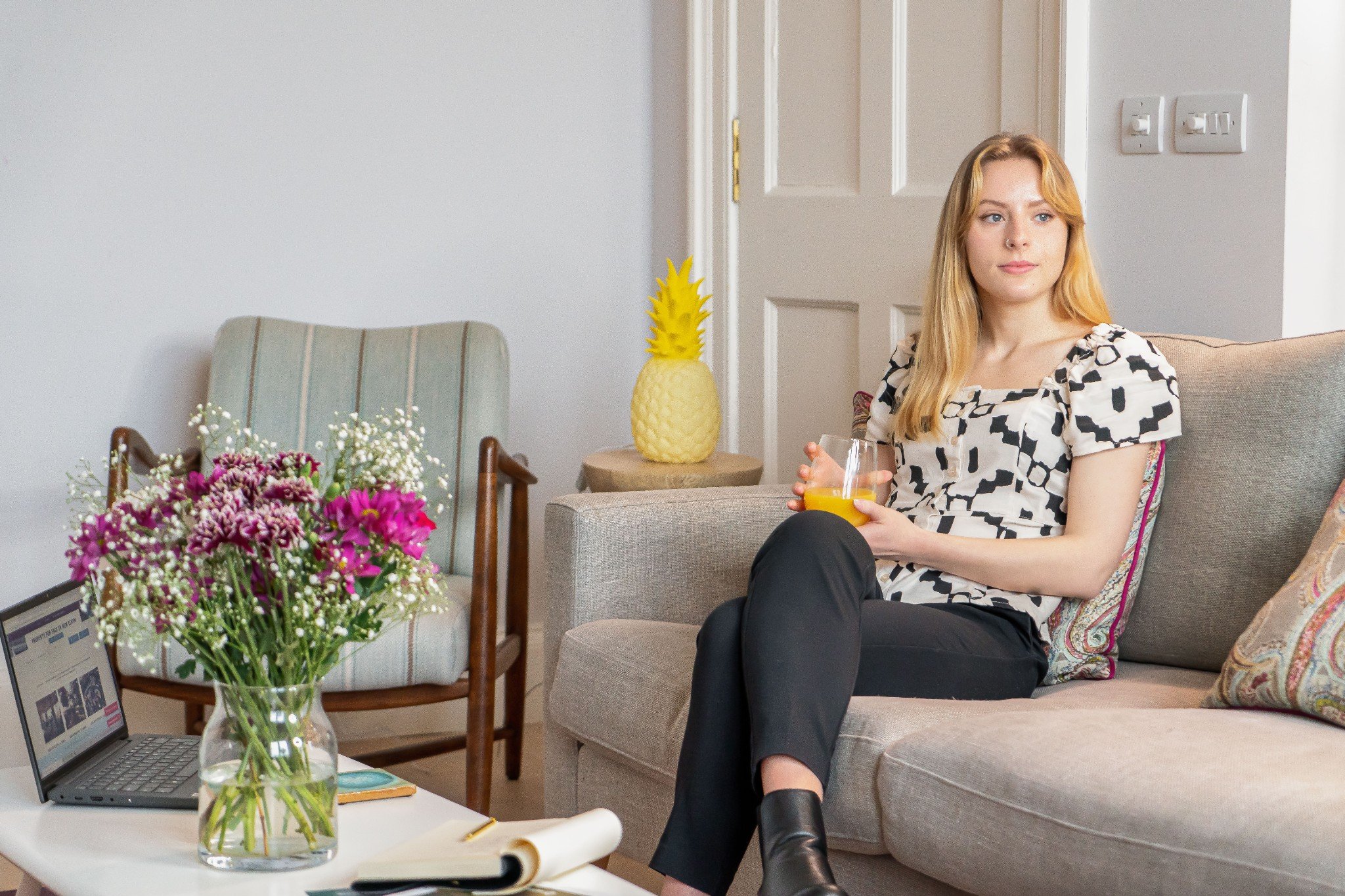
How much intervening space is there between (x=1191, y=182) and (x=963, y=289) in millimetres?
440

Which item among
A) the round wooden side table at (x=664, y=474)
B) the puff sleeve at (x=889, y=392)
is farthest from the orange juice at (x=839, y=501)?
the round wooden side table at (x=664, y=474)

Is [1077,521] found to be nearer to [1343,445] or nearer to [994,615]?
[994,615]

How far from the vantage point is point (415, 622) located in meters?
2.12

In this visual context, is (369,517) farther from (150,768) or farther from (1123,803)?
(1123,803)

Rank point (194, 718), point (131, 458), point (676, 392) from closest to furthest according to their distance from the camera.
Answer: point (131, 458)
point (676, 392)
point (194, 718)

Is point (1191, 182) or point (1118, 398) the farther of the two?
point (1191, 182)

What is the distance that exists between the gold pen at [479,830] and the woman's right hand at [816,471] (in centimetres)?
67

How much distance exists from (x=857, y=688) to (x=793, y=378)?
1385mm

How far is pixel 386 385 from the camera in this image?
2547 millimetres

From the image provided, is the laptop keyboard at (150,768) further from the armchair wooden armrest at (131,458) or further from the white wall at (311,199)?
the white wall at (311,199)

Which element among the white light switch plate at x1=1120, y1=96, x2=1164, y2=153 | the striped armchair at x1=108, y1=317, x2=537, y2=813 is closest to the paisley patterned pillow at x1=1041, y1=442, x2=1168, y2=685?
the white light switch plate at x1=1120, y1=96, x2=1164, y2=153

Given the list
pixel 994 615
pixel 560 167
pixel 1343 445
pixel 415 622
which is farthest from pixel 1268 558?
pixel 560 167

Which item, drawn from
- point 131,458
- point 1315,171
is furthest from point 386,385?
point 1315,171

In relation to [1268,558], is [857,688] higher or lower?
lower
